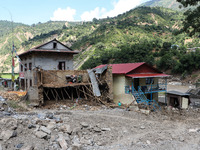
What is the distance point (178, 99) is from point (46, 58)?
1809 centimetres

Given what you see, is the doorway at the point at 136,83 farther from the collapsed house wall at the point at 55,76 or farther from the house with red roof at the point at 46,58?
the house with red roof at the point at 46,58

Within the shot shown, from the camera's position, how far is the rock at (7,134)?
9.09 meters

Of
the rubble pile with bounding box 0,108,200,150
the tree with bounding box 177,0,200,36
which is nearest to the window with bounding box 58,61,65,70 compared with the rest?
the rubble pile with bounding box 0,108,200,150

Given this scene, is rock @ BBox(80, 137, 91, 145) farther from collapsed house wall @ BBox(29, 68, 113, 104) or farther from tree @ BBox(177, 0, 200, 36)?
tree @ BBox(177, 0, 200, 36)

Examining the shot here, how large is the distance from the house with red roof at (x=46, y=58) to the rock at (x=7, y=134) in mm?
15594

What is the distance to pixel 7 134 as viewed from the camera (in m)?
9.29

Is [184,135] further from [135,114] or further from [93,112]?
[93,112]

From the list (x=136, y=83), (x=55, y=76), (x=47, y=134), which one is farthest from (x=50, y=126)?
(x=136, y=83)

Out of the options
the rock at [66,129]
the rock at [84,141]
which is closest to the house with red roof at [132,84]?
the rock at [84,141]

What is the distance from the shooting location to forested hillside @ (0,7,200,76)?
60.0 meters

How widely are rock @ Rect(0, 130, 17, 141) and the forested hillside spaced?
74.7 ft

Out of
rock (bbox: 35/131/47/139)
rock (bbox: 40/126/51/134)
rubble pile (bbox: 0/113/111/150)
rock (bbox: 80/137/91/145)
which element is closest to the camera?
rubble pile (bbox: 0/113/111/150)

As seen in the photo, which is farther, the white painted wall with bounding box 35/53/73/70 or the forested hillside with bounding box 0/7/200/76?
the forested hillside with bounding box 0/7/200/76

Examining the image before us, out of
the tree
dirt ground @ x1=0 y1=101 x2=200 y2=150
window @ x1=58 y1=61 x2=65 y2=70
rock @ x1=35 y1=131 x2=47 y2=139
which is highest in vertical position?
the tree
